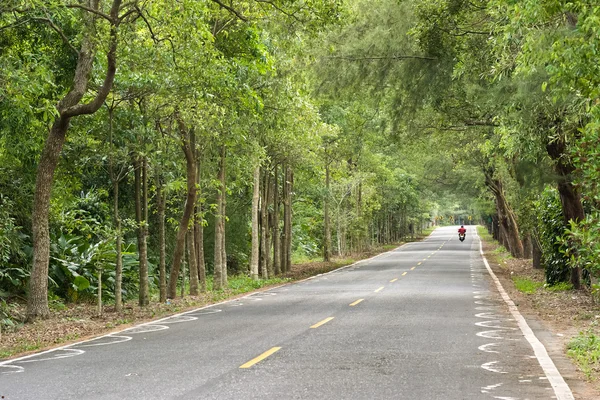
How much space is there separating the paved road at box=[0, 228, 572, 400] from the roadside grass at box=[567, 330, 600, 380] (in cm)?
59

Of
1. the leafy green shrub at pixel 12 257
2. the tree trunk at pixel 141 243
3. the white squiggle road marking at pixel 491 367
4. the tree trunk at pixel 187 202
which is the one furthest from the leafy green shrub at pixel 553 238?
the leafy green shrub at pixel 12 257

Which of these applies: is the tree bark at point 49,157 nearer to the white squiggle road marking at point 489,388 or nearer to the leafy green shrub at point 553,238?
the white squiggle road marking at point 489,388

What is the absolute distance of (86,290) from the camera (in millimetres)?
19906

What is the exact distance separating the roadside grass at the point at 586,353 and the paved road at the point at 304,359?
59cm

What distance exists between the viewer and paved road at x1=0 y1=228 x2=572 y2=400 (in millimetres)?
7262

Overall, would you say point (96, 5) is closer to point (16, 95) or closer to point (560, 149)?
point (16, 95)

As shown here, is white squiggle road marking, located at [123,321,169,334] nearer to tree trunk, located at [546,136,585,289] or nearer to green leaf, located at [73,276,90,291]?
green leaf, located at [73,276,90,291]

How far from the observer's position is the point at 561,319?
14305 mm

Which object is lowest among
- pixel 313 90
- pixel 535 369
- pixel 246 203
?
pixel 535 369

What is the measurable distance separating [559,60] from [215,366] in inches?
228

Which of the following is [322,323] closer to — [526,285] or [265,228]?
[526,285]

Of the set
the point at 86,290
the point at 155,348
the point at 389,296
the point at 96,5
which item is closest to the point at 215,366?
the point at 155,348

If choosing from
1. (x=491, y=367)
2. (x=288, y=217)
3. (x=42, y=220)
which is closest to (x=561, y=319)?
(x=491, y=367)

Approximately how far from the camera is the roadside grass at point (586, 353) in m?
8.67
